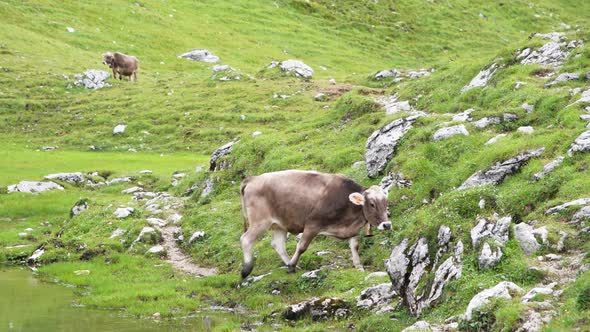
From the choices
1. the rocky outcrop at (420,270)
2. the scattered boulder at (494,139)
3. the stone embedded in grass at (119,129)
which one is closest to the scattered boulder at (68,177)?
the stone embedded in grass at (119,129)

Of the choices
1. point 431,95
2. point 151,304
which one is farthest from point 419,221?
point 431,95

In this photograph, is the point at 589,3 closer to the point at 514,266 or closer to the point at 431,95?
the point at 431,95

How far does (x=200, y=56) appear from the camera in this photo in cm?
7075

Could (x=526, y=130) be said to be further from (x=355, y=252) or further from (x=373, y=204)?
(x=355, y=252)

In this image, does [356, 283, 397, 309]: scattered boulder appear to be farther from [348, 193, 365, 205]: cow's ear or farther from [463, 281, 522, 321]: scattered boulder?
[463, 281, 522, 321]: scattered boulder

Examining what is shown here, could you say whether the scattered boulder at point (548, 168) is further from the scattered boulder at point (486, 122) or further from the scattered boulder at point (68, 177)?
the scattered boulder at point (68, 177)

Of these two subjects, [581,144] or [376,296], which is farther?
[581,144]

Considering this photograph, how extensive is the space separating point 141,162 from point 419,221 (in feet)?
90.8

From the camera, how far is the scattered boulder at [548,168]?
58.6ft

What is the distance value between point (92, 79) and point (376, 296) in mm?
47473

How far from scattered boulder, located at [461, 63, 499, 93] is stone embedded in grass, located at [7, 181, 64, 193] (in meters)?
19.5

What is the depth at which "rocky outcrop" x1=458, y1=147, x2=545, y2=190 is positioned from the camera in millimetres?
18891

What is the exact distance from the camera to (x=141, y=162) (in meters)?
41.2

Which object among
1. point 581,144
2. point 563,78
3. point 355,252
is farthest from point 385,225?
point 563,78
